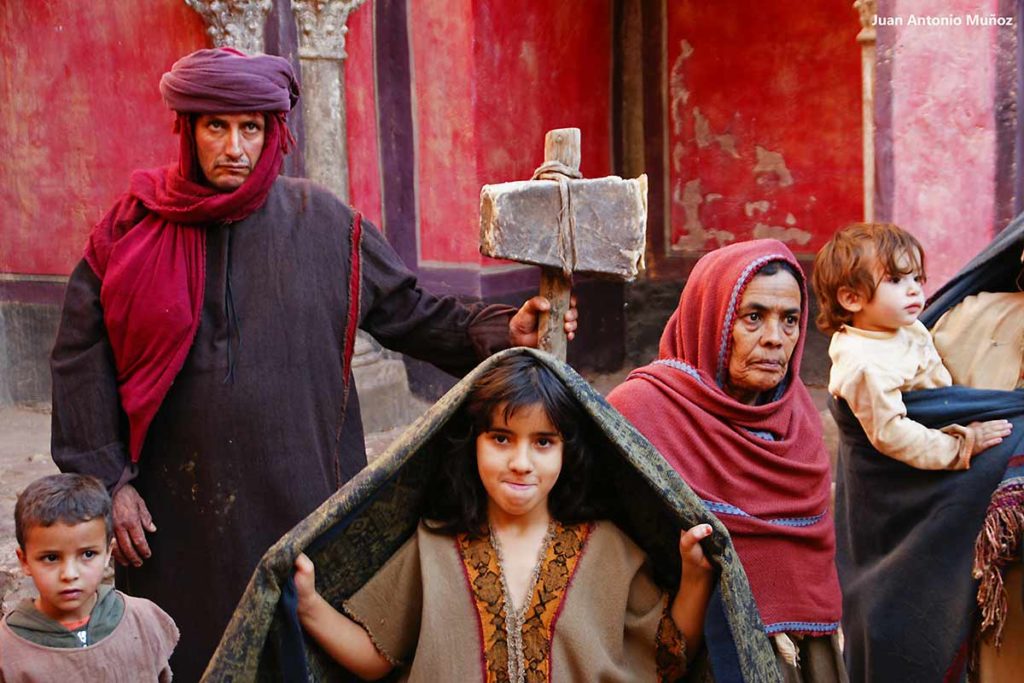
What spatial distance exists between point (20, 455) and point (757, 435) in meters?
5.52

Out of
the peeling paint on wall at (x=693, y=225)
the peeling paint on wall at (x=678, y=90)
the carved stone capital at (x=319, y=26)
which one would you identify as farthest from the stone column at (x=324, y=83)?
the peeling paint on wall at (x=693, y=225)

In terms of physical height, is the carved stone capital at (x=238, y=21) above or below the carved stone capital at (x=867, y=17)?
above

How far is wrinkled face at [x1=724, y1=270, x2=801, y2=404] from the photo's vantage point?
11.1ft

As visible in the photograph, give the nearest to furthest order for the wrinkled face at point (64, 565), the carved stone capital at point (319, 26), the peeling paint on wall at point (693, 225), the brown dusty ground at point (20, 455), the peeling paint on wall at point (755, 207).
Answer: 1. the wrinkled face at point (64, 565)
2. the brown dusty ground at point (20, 455)
3. the carved stone capital at point (319, 26)
4. the peeling paint on wall at point (755, 207)
5. the peeling paint on wall at point (693, 225)

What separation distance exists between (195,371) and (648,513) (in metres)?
1.31

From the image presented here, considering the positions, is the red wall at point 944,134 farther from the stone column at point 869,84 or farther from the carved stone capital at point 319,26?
the carved stone capital at point 319,26

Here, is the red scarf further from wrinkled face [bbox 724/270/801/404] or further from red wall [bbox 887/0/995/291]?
red wall [bbox 887/0/995/291]

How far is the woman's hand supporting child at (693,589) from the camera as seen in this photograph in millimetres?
2629

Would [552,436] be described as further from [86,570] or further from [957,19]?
[957,19]

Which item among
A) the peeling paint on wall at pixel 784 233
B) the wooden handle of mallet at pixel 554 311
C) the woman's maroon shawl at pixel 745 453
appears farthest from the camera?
the peeling paint on wall at pixel 784 233

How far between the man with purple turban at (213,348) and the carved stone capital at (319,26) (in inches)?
193

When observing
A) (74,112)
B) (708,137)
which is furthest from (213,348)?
(708,137)

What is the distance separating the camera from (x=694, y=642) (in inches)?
107

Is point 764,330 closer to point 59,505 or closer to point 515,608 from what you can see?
point 515,608
